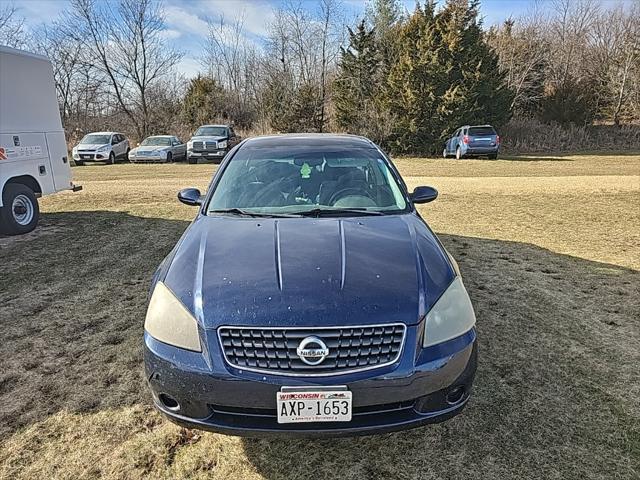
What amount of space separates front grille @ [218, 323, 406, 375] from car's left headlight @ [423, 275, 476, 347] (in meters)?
0.20

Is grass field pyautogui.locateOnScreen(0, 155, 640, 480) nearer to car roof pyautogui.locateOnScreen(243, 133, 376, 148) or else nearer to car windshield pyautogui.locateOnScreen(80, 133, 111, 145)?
car roof pyautogui.locateOnScreen(243, 133, 376, 148)

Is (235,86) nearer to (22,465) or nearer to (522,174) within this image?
(522,174)

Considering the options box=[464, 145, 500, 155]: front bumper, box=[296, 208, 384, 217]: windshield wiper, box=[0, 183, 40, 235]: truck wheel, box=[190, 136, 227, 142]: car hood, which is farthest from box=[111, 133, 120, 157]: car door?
box=[296, 208, 384, 217]: windshield wiper

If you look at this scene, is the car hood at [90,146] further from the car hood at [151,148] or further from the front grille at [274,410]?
the front grille at [274,410]

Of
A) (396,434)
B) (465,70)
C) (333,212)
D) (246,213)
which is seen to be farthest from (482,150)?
(396,434)

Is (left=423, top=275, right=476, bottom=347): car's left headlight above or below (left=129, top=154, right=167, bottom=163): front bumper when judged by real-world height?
above

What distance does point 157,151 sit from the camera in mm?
22969

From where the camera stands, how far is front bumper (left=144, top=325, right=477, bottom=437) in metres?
1.95

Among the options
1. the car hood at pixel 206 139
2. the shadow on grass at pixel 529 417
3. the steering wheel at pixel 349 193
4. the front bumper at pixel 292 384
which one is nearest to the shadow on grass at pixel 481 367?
the shadow on grass at pixel 529 417

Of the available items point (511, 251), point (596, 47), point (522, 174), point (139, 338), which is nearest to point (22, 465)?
point (139, 338)

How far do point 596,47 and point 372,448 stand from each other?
152 feet

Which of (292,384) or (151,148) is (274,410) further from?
(151,148)

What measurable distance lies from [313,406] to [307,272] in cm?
64

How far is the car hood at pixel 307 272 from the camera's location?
2.07 m
